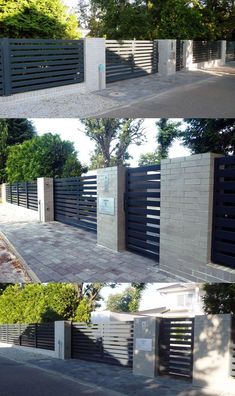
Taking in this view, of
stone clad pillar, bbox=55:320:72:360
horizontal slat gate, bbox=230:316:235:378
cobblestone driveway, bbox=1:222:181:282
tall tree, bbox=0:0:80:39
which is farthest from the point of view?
stone clad pillar, bbox=55:320:72:360

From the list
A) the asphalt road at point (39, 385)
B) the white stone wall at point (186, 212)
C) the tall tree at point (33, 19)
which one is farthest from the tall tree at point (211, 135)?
the asphalt road at point (39, 385)

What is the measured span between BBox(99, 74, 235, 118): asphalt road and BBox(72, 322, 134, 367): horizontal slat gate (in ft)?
19.0

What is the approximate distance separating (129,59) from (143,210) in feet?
29.0

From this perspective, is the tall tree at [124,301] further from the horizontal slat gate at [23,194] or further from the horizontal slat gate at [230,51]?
the horizontal slat gate at [230,51]

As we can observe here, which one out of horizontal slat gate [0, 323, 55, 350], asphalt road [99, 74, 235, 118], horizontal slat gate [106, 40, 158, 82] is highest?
horizontal slat gate [106, 40, 158, 82]

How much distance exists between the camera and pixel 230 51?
82.7 feet

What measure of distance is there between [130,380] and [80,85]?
8321 millimetres

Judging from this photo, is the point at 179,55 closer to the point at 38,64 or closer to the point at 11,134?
the point at 11,134

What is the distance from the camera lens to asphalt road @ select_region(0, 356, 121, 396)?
6.65 meters

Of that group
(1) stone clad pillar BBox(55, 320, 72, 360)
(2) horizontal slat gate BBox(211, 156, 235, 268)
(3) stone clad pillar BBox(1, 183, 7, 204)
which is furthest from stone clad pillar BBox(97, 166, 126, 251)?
(3) stone clad pillar BBox(1, 183, 7, 204)

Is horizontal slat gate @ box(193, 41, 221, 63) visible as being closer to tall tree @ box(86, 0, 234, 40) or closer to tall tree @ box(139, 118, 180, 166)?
tall tree @ box(86, 0, 234, 40)

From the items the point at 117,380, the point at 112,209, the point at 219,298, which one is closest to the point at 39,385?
the point at 117,380

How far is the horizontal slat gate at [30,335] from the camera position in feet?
45.3

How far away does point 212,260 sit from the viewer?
5918mm
